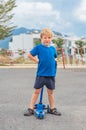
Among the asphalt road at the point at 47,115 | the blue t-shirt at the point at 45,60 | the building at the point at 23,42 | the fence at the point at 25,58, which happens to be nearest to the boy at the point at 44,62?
the blue t-shirt at the point at 45,60

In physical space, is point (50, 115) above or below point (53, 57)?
below

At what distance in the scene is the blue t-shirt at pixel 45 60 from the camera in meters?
7.62

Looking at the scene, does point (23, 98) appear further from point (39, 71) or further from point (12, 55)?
point (12, 55)

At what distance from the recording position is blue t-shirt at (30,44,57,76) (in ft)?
25.0

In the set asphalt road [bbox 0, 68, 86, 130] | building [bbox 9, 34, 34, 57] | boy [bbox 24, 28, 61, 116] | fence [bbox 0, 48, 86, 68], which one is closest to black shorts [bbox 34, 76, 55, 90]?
boy [bbox 24, 28, 61, 116]

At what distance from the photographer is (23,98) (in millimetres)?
9852

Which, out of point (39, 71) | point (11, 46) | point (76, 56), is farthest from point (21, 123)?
point (11, 46)

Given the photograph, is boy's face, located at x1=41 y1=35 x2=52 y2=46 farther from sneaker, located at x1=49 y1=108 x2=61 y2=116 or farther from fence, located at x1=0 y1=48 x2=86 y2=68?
fence, located at x1=0 y1=48 x2=86 y2=68

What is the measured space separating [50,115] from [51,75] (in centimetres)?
68

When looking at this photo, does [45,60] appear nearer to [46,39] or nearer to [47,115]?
[46,39]

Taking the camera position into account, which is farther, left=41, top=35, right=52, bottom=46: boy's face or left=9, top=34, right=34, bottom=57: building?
left=9, top=34, right=34, bottom=57: building

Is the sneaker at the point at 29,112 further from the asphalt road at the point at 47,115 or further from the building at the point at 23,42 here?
the building at the point at 23,42

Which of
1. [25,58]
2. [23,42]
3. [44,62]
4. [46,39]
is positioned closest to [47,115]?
[44,62]

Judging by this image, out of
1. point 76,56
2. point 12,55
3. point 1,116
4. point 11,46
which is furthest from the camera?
point 11,46
